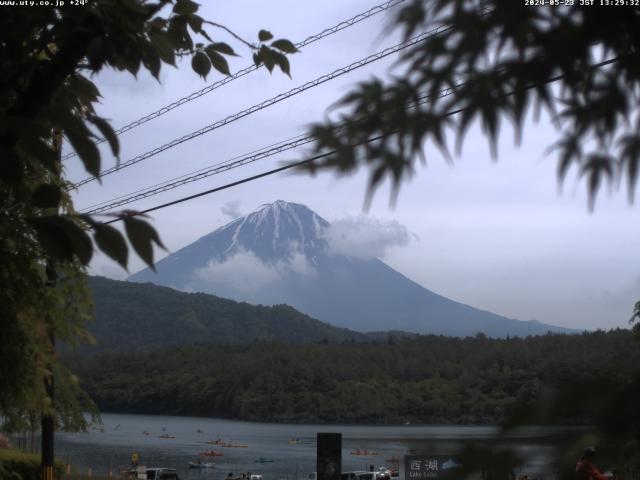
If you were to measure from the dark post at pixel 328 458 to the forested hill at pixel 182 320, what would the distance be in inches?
1276

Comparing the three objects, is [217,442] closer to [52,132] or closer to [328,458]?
[328,458]

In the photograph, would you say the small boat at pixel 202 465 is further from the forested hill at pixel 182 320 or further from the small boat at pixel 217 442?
the small boat at pixel 217 442

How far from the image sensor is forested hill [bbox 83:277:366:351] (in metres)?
59.0

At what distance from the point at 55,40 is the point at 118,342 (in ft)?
175

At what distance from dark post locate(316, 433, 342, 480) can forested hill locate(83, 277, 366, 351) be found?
32415 mm

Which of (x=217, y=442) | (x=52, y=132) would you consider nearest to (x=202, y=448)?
(x=217, y=442)

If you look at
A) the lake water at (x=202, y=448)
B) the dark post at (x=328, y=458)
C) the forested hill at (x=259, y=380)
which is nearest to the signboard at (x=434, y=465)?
the dark post at (x=328, y=458)

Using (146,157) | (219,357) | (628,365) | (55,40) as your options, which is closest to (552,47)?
(628,365)

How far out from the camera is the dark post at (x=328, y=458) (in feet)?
42.1

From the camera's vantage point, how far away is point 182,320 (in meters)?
76.9

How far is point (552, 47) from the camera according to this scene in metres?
1.32

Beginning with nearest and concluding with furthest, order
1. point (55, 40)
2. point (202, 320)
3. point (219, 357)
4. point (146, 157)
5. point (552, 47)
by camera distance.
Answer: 1. point (552, 47)
2. point (55, 40)
3. point (146, 157)
4. point (219, 357)
5. point (202, 320)

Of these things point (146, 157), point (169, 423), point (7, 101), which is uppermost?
point (146, 157)

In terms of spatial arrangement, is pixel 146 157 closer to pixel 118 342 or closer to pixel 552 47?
pixel 552 47
